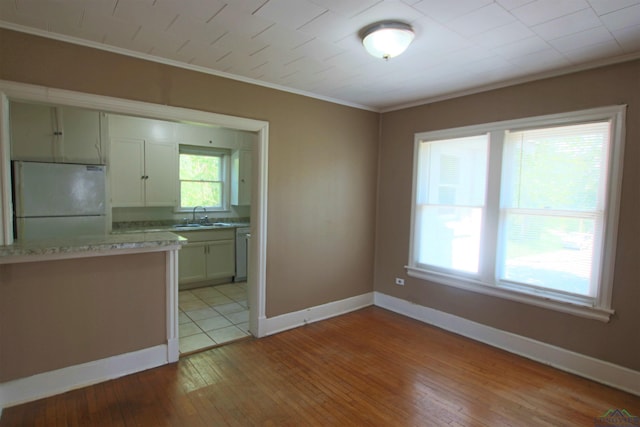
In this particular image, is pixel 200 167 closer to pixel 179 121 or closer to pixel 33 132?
pixel 33 132

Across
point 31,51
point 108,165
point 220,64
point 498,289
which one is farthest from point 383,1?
point 108,165

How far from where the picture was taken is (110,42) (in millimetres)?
2426

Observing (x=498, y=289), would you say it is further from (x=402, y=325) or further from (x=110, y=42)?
(x=110, y=42)

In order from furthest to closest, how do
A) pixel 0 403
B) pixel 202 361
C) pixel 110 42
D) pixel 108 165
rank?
pixel 108 165 → pixel 202 361 → pixel 110 42 → pixel 0 403

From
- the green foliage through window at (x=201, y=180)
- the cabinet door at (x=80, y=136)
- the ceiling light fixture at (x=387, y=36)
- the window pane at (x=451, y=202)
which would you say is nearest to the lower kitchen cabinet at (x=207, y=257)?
the green foliage through window at (x=201, y=180)

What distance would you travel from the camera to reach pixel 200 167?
5602mm

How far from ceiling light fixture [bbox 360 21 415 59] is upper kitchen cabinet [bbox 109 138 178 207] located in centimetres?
367

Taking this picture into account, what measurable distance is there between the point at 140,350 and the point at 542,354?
344cm

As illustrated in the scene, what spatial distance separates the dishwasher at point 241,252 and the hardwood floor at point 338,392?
217 cm

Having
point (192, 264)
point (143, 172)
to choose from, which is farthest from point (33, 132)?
point (192, 264)

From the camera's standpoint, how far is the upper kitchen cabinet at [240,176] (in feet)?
18.5

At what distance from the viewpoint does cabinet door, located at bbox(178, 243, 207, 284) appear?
15.8 feet

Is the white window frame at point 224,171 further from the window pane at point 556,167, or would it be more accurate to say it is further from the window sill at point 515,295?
the window pane at point 556,167

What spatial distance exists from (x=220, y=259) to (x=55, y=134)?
2.55 metres
